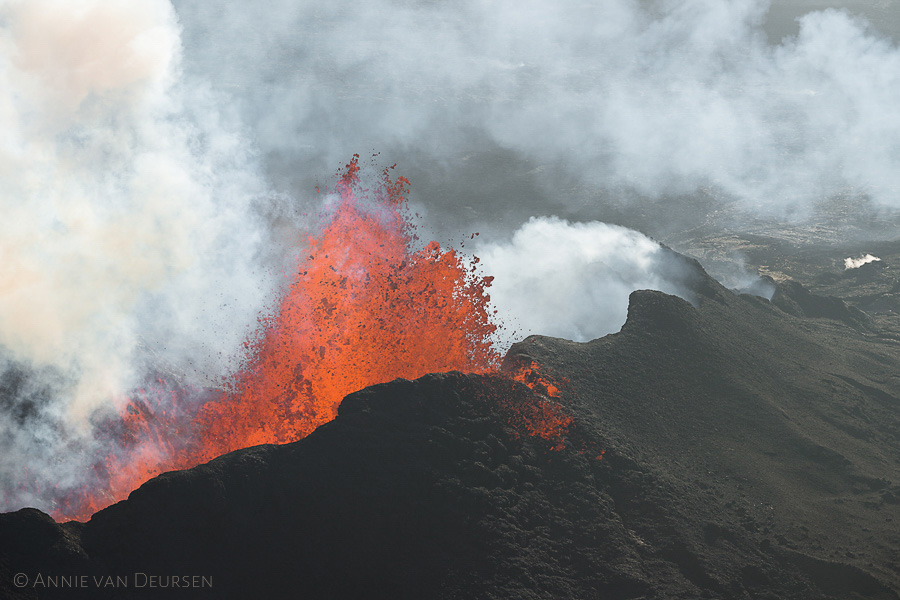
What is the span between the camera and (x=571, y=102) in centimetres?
6538

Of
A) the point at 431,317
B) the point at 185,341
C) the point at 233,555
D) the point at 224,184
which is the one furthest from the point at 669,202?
the point at 233,555

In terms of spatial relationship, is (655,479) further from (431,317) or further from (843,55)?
(843,55)

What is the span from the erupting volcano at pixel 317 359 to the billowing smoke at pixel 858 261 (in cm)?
2546

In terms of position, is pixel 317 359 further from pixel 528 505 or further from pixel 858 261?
pixel 858 261

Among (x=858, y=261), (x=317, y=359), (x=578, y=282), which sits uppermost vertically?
(x=858, y=261)

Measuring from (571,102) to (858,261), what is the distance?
31.6 meters

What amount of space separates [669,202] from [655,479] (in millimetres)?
37752

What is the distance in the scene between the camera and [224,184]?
3675 centimetres

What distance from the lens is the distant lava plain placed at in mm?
12281
